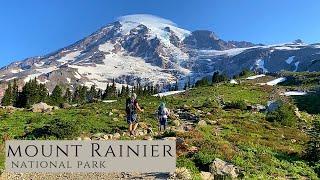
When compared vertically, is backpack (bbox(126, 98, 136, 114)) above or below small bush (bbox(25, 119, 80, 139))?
above

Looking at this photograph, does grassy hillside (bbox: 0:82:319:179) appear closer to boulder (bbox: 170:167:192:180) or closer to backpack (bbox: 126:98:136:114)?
boulder (bbox: 170:167:192:180)

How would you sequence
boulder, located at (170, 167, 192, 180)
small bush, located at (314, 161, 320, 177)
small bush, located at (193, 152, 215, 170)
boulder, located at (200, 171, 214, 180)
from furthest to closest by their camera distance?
small bush, located at (314, 161, 320, 177) → small bush, located at (193, 152, 215, 170) → boulder, located at (200, 171, 214, 180) → boulder, located at (170, 167, 192, 180)

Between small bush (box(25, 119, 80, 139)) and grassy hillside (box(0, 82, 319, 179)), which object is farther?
small bush (box(25, 119, 80, 139))

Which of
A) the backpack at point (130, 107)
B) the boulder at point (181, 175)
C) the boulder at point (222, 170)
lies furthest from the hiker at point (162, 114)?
the boulder at point (181, 175)

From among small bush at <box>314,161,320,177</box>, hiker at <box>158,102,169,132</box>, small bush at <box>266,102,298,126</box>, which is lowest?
small bush at <box>314,161,320,177</box>

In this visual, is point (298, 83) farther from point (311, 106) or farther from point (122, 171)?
point (122, 171)

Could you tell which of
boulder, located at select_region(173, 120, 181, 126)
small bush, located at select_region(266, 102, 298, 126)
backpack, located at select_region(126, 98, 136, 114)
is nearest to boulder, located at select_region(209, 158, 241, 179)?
backpack, located at select_region(126, 98, 136, 114)

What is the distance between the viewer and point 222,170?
22.5 meters

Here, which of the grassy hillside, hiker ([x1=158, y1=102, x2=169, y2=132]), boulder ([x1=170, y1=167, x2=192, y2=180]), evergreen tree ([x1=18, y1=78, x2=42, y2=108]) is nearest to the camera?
boulder ([x1=170, y1=167, x2=192, y2=180])

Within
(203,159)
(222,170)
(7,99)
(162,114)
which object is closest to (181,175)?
(222,170)

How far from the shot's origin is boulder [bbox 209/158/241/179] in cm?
2205

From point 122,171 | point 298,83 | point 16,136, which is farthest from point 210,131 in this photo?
point 298,83

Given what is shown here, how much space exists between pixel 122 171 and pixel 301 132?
25232mm

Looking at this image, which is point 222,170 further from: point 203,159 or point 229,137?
point 229,137
